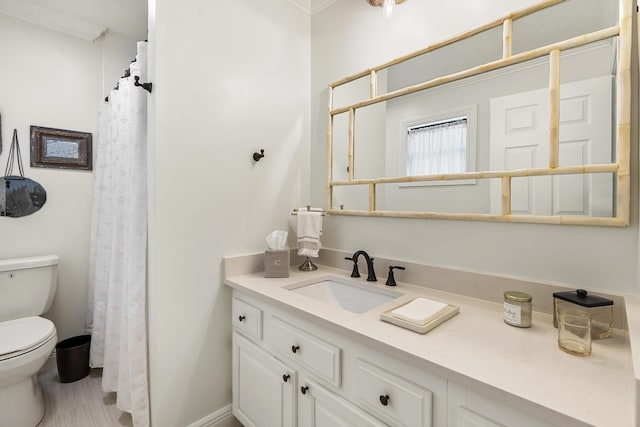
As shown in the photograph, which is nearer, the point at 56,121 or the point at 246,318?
the point at 246,318

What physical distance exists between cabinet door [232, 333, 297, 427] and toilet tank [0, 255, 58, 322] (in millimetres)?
1384

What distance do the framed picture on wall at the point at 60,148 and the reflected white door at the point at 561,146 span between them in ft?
8.64

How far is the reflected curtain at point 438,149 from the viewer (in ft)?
4.00

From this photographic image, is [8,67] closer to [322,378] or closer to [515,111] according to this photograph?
[322,378]

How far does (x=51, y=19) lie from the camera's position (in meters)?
1.96

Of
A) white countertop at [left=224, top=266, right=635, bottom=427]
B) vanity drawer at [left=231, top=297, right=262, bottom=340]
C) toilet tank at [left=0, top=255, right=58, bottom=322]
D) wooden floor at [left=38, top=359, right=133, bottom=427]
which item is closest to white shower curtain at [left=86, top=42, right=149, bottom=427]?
wooden floor at [left=38, top=359, right=133, bottom=427]

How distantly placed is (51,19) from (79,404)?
2.50m

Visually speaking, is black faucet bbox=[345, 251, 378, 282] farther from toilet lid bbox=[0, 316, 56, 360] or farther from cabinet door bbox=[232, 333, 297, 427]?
toilet lid bbox=[0, 316, 56, 360]

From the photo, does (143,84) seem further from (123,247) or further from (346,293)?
(346,293)

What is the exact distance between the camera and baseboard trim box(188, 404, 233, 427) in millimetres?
1421

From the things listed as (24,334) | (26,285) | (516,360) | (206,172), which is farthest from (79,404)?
(516,360)

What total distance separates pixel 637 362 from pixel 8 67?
10.3 ft

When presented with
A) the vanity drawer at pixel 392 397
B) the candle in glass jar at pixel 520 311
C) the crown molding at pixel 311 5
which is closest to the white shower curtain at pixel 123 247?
the crown molding at pixel 311 5

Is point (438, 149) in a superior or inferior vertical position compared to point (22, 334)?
superior
